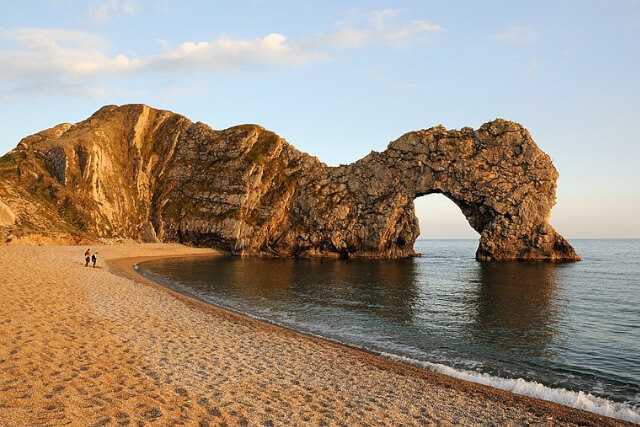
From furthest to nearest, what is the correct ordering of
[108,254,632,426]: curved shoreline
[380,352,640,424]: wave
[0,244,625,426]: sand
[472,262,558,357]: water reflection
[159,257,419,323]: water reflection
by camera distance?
[159,257,419,323]: water reflection
[472,262,558,357]: water reflection
[380,352,640,424]: wave
[108,254,632,426]: curved shoreline
[0,244,625,426]: sand

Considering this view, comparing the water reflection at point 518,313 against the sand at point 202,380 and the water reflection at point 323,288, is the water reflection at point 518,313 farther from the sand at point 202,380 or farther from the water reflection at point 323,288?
the sand at point 202,380

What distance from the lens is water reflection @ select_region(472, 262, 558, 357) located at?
21.5m

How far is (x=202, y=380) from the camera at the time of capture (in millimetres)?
12578

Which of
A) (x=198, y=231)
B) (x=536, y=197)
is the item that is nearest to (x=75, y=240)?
(x=198, y=231)

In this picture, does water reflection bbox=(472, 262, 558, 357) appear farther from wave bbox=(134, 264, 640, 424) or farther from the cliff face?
the cliff face

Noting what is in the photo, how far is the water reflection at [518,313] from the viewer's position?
21.5 metres

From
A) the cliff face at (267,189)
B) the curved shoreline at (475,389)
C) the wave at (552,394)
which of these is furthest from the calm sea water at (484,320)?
the cliff face at (267,189)

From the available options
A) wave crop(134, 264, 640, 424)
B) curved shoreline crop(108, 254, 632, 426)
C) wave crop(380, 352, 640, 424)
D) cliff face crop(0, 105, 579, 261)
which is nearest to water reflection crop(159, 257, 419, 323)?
wave crop(134, 264, 640, 424)

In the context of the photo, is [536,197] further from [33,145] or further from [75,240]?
[33,145]

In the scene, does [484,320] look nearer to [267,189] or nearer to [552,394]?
[552,394]

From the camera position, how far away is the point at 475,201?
79500mm

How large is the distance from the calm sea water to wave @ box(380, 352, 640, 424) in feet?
0.13

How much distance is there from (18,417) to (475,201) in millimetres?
81705

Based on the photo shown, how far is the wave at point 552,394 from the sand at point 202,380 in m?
0.94
